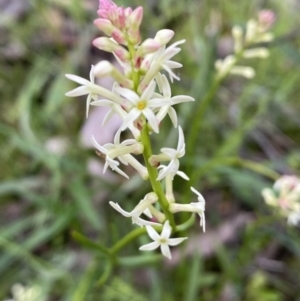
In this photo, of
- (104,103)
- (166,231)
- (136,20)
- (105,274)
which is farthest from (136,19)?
(105,274)

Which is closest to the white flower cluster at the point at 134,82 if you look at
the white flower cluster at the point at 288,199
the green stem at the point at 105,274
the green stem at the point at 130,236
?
the green stem at the point at 130,236

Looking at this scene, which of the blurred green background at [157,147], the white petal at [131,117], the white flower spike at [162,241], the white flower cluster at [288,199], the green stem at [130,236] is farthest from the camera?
the blurred green background at [157,147]

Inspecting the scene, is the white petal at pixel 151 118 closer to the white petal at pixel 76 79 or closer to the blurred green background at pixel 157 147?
the white petal at pixel 76 79

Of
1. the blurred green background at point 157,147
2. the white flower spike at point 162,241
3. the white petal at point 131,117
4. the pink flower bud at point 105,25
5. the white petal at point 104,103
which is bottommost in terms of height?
the blurred green background at point 157,147

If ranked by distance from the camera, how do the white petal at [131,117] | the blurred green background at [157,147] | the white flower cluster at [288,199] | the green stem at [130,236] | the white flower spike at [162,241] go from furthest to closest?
the blurred green background at [157,147] < the white flower cluster at [288,199] < the green stem at [130,236] < the white flower spike at [162,241] < the white petal at [131,117]

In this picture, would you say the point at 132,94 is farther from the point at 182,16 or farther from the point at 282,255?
the point at 182,16

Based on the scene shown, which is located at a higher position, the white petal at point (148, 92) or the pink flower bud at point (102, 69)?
the pink flower bud at point (102, 69)

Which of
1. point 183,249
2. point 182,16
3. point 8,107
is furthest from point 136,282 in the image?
point 182,16

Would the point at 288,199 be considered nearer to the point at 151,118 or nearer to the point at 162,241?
the point at 162,241

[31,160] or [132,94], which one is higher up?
[132,94]
